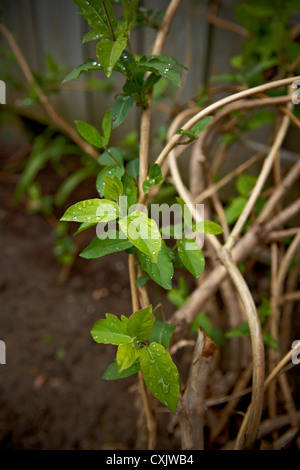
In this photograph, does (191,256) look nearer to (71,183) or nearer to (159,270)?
(159,270)

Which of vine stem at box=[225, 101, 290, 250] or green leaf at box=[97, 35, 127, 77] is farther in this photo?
vine stem at box=[225, 101, 290, 250]

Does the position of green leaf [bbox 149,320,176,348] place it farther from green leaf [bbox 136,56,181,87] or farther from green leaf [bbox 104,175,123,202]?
green leaf [bbox 136,56,181,87]

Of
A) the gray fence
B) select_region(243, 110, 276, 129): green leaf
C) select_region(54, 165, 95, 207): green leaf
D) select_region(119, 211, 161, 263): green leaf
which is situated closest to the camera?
select_region(119, 211, 161, 263): green leaf

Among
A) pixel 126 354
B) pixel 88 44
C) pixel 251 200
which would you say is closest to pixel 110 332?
pixel 126 354

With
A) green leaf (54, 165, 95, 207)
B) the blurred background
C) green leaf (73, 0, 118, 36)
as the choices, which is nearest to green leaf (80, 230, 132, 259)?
green leaf (73, 0, 118, 36)

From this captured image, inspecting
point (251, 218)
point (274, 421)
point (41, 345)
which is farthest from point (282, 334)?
point (41, 345)

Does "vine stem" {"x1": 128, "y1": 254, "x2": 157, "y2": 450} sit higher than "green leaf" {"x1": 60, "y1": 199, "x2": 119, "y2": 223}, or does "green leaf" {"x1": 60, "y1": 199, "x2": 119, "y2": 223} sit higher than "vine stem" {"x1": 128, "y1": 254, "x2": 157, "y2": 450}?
"green leaf" {"x1": 60, "y1": 199, "x2": 119, "y2": 223}
